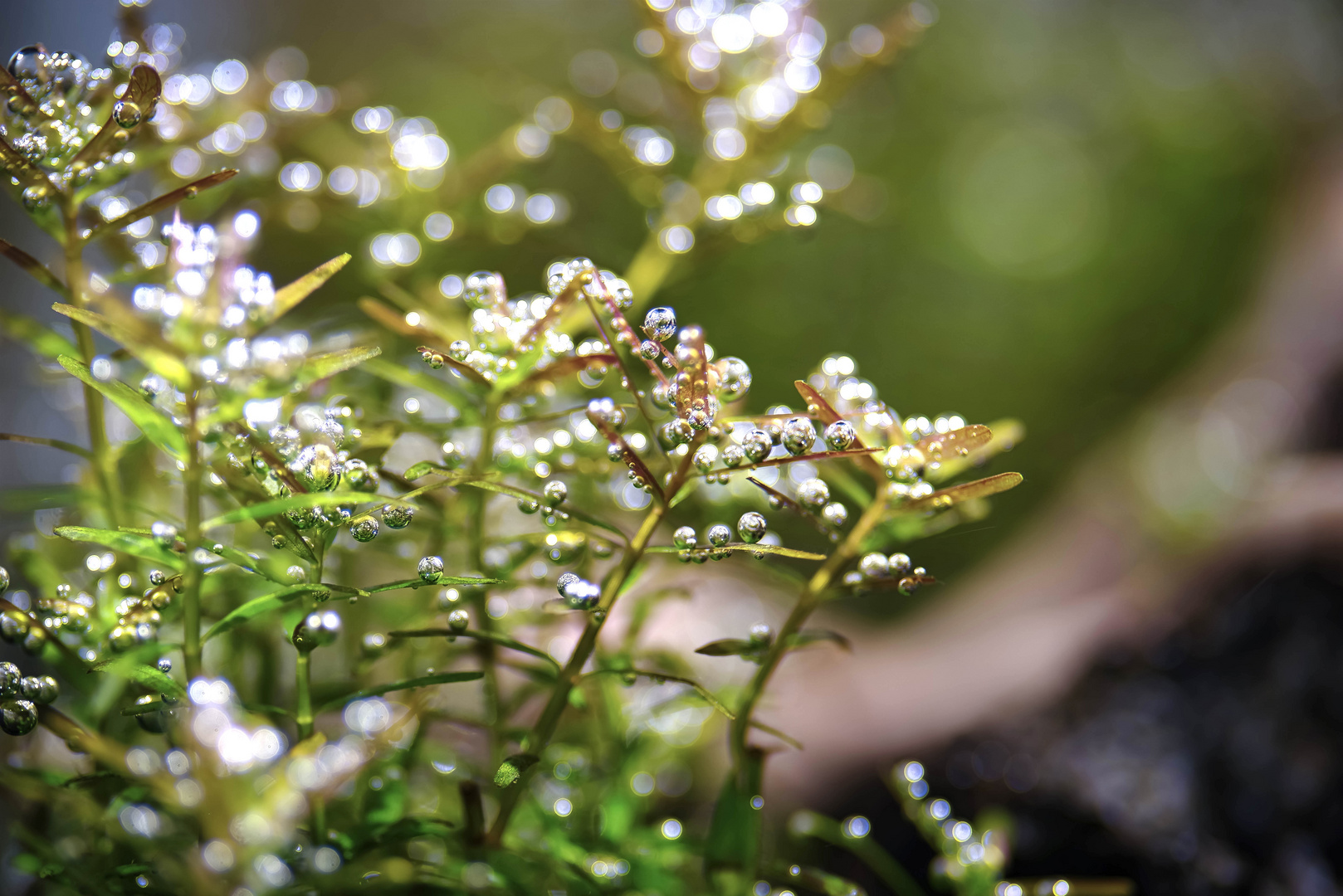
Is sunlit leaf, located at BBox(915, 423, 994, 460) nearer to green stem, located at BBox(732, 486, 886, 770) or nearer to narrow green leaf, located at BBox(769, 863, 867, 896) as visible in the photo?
green stem, located at BBox(732, 486, 886, 770)

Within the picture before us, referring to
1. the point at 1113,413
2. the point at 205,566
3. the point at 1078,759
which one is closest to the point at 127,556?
the point at 205,566

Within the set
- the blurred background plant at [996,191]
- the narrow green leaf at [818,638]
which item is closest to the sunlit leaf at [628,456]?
the narrow green leaf at [818,638]

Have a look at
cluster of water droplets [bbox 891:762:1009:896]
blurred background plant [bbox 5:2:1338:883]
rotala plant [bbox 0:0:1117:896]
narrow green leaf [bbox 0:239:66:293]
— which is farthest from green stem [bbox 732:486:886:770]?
blurred background plant [bbox 5:2:1338:883]

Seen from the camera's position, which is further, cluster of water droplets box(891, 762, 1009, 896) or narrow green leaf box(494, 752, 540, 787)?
cluster of water droplets box(891, 762, 1009, 896)

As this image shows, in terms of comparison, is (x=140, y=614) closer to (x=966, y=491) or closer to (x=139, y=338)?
(x=139, y=338)

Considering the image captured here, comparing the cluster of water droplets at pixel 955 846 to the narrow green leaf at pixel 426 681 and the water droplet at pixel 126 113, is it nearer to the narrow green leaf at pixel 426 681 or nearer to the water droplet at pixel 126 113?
the narrow green leaf at pixel 426 681

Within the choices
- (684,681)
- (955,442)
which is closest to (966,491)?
(955,442)
